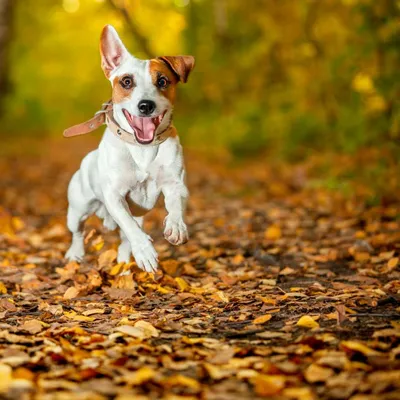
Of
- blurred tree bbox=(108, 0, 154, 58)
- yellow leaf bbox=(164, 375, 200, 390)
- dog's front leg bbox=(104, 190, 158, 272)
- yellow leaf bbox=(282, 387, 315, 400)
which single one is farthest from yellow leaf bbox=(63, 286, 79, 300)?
blurred tree bbox=(108, 0, 154, 58)

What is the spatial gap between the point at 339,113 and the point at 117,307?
834cm

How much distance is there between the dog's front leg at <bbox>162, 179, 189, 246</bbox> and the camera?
3.88m

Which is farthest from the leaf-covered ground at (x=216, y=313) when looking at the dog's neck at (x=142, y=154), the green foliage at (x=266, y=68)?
the green foliage at (x=266, y=68)

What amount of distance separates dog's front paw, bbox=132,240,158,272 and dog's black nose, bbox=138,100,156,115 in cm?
80

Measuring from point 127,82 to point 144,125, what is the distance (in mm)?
275

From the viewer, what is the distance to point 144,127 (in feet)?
12.9

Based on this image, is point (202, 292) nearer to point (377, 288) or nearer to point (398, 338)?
point (377, 288)

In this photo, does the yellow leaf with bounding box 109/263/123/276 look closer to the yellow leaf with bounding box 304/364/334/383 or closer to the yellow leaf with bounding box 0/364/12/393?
the yellow leaf with bounding box 0/364/12/393

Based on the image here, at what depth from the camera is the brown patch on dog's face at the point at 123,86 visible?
3867 millimetres

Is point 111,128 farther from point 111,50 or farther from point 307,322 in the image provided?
point 307,322

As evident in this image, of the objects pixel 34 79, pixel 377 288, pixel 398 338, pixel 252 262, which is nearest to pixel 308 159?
pixel 252 262

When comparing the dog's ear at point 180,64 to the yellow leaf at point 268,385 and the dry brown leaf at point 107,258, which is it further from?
the yellow leaf at point 268,385

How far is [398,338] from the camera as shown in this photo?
3.12 metres

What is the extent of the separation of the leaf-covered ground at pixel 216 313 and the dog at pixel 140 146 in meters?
0.48
